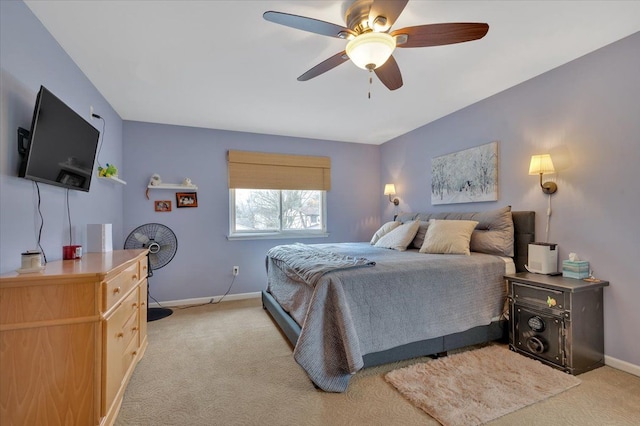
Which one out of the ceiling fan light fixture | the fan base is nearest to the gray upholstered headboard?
the ceiling fan light fixture

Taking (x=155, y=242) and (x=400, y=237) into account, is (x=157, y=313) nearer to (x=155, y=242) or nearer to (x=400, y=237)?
(x=155, y=242)

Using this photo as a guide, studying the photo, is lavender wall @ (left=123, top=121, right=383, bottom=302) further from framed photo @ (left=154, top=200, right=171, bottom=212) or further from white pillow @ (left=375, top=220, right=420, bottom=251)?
white pillow @ (left=375, top=220, right=420, bottom=251)

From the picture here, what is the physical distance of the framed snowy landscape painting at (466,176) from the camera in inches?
117

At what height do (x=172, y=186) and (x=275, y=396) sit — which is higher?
(x=172, y=186)

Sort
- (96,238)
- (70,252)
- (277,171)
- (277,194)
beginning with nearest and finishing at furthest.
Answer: (70,252) < (96,238) < (277,171) < (277,194)

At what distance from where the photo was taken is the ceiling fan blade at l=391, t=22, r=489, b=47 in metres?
1.47

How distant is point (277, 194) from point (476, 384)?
10.7ft

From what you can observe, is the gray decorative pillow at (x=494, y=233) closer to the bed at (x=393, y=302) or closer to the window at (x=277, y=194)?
the bed at (x=393, y=302)

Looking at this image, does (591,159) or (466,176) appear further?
(466,176)

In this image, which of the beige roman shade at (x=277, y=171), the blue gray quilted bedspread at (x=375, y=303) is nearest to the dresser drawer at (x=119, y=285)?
the blue gray quilted bedspread at (x=375, y=303)

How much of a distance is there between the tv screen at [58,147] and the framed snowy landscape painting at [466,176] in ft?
11.5

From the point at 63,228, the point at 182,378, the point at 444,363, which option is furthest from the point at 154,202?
the point at 444,363

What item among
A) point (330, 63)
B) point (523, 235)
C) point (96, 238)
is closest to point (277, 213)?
point (96, 238)

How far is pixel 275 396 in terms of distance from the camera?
1.80m
